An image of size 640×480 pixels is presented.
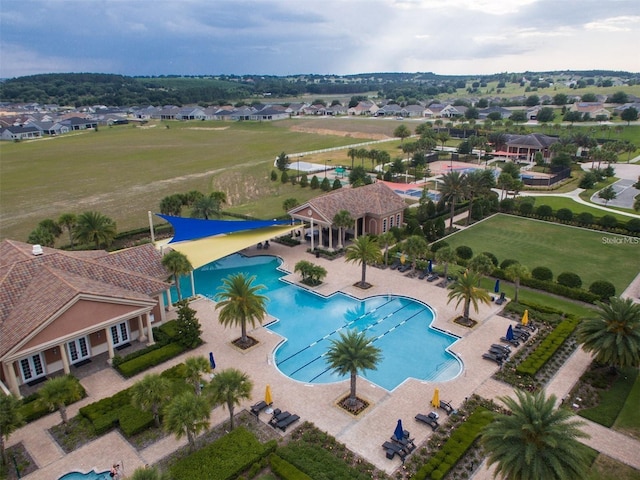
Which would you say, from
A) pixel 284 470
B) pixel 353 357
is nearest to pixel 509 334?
pixel 353 357

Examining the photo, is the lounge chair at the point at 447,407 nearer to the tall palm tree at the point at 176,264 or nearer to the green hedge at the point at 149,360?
the green hedge at the point at 149,360

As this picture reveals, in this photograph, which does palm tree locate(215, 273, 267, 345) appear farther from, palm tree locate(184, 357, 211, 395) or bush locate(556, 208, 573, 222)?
bush locate(556, 208, 573, 222)

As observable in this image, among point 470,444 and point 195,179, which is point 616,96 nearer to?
point 195,179

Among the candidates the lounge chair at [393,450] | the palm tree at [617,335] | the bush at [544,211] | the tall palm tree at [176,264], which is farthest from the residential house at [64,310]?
the bush at [544,211]

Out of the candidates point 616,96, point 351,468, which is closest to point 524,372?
point 351,468

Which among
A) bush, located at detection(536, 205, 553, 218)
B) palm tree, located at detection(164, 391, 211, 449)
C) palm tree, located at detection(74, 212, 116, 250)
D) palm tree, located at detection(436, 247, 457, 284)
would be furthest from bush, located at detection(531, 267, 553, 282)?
palm tree, located at detection(74, 212, 116, 250)
